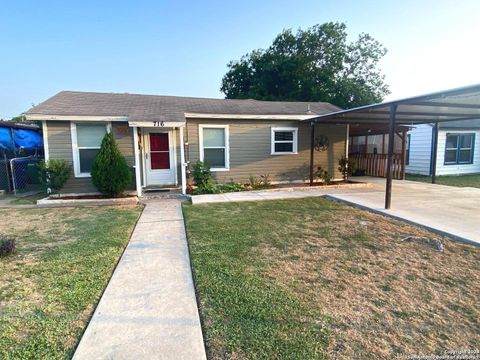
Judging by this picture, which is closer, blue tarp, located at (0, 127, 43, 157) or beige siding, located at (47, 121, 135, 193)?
beige siding, located at (47, 121, 135, 193)

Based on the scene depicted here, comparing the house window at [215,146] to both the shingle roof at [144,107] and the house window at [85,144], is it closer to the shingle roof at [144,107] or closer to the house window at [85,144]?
the shingle roof at [144,107]

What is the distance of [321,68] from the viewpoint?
26.0m

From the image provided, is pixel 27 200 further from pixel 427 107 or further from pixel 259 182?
pixel 427 107

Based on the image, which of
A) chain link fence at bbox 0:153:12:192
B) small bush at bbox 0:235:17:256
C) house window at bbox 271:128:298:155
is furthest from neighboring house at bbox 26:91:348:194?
small bush at bbox 0:235:17:256

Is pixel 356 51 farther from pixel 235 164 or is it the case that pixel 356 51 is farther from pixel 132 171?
pixel 132 171

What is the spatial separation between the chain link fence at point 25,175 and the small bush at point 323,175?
419 inches

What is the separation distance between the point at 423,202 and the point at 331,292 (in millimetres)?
5892

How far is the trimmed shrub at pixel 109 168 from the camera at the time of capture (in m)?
7.99

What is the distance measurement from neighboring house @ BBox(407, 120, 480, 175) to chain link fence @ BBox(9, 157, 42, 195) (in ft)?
57.1

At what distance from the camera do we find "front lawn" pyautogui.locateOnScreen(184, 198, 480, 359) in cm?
218

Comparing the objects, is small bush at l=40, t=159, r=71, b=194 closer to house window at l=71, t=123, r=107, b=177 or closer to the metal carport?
house window at l=71, t=123, r=107, b=177

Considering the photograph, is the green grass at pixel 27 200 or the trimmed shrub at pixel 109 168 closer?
the green grass at pixel 27 200

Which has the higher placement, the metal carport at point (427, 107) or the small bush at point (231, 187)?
the metal carport at point (427, 107)

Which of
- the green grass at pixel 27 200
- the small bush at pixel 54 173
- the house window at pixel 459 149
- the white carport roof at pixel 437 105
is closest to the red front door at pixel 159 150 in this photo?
the small bush at pixel 54 173
